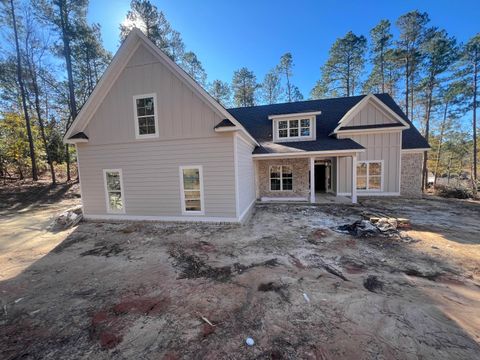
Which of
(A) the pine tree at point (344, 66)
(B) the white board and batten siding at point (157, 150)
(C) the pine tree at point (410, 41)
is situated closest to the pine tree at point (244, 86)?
(A) the pine tree at point (344, 66)

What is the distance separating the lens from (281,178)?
39.8 feet

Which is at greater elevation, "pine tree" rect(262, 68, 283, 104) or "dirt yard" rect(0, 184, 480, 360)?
"pine tree" rect(262, 68, 283, 104)

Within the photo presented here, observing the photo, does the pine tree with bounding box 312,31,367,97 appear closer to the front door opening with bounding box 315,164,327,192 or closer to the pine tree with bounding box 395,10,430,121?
the pine tree with bounding box 395,10,430,121

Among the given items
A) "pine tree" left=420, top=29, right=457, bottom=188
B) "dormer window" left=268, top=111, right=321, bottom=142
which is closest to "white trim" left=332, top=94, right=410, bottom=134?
"dormer window" left=268, top=111, right=321, bottom=142

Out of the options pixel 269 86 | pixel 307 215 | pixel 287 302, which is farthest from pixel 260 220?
pixel 269 86

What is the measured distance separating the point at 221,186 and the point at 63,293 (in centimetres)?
492

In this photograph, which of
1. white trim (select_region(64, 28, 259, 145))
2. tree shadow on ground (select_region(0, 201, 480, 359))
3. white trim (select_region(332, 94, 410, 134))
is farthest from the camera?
white trim (select_region(332, 94, 410, 134))

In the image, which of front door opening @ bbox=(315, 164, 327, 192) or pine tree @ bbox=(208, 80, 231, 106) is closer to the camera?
front door opening @ bbox=(315, 164, 327, 192)

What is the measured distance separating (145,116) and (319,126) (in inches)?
408

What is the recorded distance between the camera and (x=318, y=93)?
899 inches

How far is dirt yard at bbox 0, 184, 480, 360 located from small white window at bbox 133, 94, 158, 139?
12.7 ft

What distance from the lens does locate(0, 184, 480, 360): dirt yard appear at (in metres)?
2.42

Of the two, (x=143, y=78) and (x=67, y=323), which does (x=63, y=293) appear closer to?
(x=67, y=323)

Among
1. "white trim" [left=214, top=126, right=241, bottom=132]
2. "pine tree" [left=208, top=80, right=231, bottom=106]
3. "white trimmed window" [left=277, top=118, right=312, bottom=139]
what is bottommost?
"white trim" [left=214, top=126, right=241, bottom=132]
